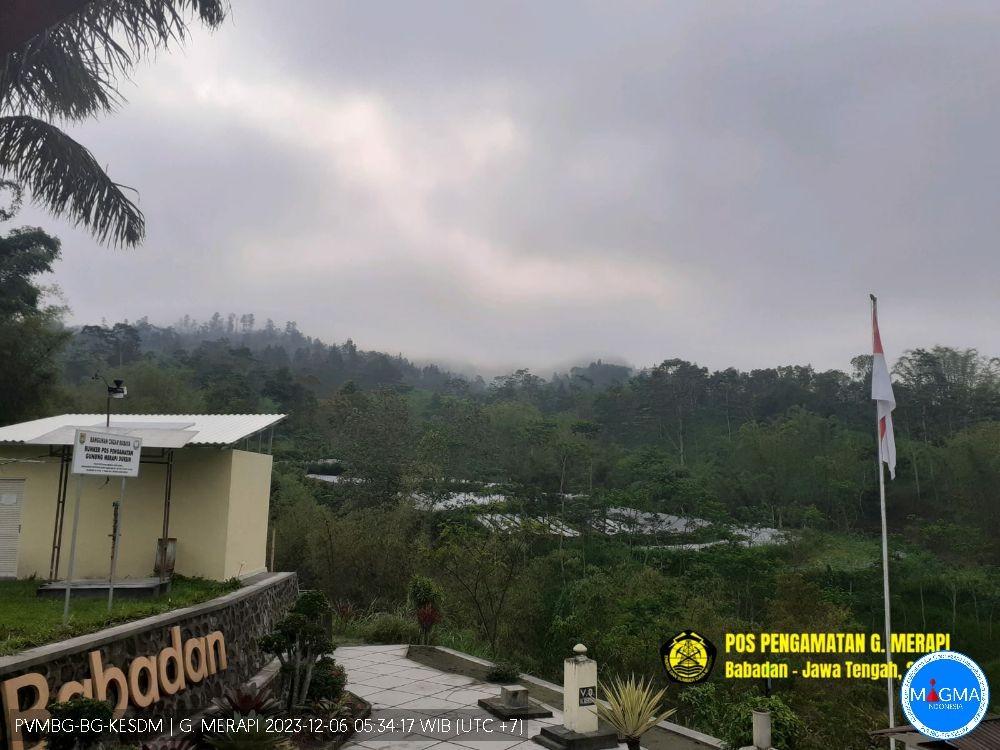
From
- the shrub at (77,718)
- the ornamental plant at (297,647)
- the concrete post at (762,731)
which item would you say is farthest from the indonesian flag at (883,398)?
the shrub at (77,718)

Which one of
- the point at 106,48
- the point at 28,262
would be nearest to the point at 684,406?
the point at 28,262

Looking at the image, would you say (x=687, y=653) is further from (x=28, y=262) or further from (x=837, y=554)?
(x=837, y=554)

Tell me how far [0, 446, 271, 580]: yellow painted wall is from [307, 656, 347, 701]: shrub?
8.05ft

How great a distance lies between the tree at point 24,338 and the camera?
617 inches

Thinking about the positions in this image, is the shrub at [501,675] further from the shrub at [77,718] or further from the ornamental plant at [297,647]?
the shrub at [77,718]

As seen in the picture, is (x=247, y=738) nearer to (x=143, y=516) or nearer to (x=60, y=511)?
(x=143, y=516)

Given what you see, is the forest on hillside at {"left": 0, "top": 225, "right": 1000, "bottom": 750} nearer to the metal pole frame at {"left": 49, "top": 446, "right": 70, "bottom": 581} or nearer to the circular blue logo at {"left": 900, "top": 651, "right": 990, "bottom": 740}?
the circular blue logo at {"left": 900, "top": 651, "right": 990, "bottom": 740}

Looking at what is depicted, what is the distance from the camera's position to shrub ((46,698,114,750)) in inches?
143

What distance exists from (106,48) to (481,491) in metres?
21.5

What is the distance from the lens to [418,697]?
8102 mm

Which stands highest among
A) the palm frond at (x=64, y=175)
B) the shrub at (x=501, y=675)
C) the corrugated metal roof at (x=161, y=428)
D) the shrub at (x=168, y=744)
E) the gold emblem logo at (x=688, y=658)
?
the palm frond at (x=64, y=175)

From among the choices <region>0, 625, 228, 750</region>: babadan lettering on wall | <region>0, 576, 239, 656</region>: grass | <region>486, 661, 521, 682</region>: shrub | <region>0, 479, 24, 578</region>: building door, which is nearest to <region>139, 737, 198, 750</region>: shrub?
<region>0, 625, 228, 750</region>: babadan lettering on wall

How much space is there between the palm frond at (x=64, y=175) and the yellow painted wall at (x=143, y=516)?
3724 millimetres

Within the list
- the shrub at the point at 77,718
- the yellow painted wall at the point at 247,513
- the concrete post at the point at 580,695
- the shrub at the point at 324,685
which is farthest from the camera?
the yellow painted wall at the point at 247,513
